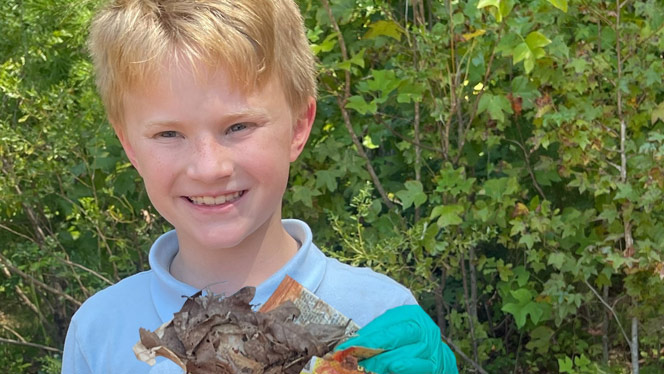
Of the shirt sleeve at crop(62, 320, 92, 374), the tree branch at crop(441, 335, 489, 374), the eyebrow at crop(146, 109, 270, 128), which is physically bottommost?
the tree branch at crop(441, 335, 489, 374)

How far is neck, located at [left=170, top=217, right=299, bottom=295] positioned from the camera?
5.59 ft

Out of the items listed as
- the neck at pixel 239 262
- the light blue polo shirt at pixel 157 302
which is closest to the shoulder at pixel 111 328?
the light blue polo shirt at pixel 157 302

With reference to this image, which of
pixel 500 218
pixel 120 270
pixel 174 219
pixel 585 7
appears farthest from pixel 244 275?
pixel 120 270

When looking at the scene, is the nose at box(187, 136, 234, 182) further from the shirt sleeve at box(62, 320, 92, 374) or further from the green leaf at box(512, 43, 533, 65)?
the green leaf at box(512, 43, 533, 65)

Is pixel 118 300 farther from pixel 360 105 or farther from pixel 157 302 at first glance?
pixel 360 105

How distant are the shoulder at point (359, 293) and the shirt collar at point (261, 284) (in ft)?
0.08

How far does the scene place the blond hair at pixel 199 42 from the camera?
154 centimetres

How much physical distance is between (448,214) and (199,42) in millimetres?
1553

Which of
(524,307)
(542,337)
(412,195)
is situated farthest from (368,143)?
(542,337)

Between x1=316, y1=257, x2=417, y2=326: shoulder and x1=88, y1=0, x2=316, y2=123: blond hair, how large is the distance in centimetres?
33

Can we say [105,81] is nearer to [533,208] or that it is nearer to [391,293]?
[391,293]

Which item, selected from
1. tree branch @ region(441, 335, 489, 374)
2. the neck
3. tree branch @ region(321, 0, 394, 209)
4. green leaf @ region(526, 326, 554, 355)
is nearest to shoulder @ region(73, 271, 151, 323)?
the neck

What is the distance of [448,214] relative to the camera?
2.94m

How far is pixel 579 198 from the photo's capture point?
10.9 ft
